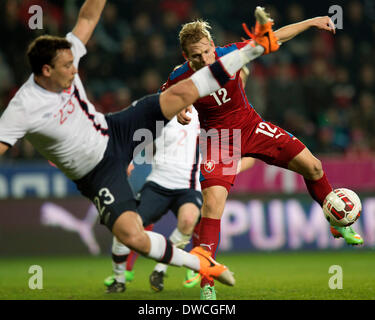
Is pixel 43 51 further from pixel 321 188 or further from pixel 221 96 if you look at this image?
pixel 321 188

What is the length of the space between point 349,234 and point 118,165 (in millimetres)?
2267

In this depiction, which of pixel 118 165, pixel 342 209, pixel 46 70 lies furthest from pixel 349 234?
pixel 46 70

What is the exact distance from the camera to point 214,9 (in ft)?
42.7

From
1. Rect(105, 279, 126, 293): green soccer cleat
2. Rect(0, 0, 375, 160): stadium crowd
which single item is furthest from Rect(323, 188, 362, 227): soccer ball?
Rect(0, 0, 375, 160): stadium crowd

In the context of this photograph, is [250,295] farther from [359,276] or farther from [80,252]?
[80,252]

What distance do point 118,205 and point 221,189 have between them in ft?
3.82

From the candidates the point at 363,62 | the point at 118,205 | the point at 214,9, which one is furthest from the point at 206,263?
the point at 214,9

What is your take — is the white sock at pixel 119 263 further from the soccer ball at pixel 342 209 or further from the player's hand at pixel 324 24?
the player's hand at pixel 324 24

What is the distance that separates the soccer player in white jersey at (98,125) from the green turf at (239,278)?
3.94 feet

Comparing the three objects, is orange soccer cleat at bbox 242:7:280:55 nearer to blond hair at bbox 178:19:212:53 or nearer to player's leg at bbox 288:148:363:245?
blond hair at bbox 178:19:212:53

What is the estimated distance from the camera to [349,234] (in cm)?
586

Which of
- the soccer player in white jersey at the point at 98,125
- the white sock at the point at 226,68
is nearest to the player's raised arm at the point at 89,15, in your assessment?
the soccer player in white jersey at the point at 98,125

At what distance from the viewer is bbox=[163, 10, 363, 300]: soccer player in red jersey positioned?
5562 millimetres

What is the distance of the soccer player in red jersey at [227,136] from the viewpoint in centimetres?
556
